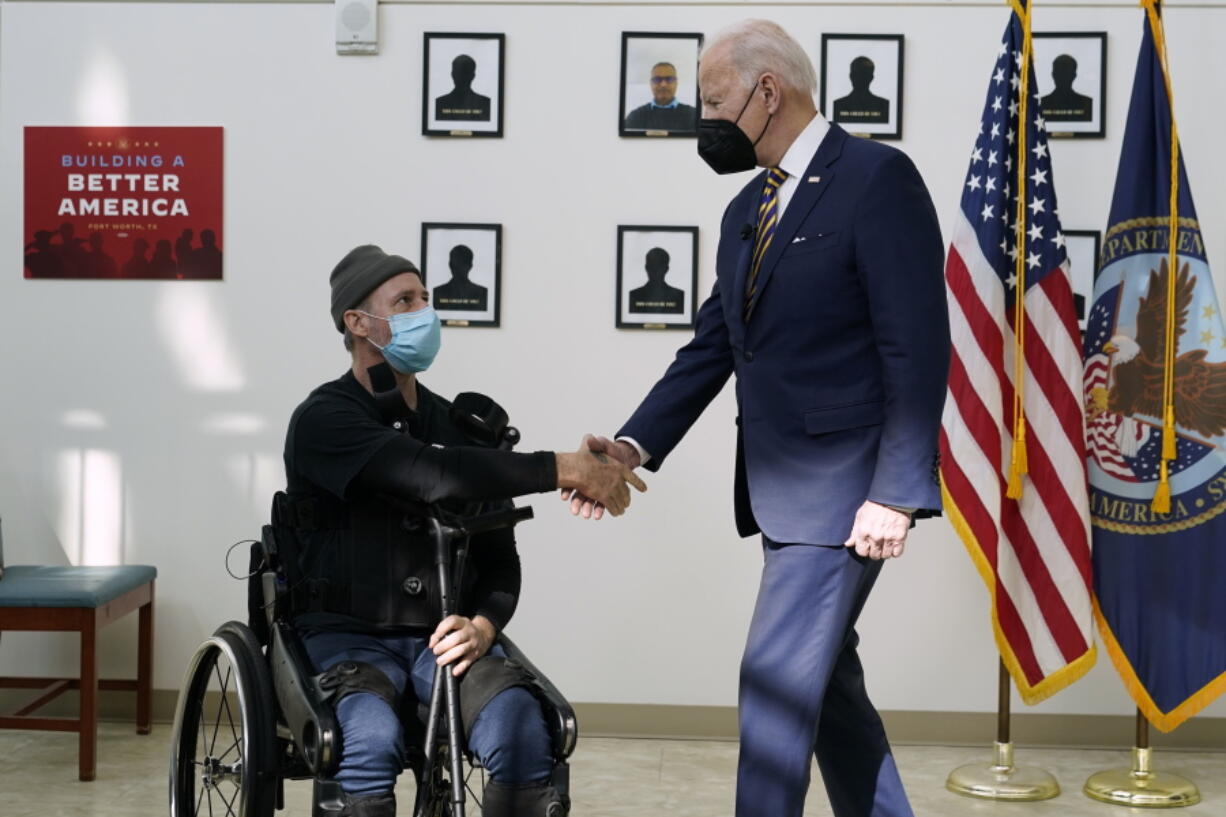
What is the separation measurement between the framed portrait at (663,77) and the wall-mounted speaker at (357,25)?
735mm

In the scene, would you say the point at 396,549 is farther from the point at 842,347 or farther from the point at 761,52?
the point at 761,52

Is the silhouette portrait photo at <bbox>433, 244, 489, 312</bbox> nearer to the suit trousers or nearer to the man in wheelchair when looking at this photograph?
the man in wheelchair

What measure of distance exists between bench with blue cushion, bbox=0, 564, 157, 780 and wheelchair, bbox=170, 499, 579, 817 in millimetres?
1332

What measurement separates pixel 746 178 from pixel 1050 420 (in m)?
1.14

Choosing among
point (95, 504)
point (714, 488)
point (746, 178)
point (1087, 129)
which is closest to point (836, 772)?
point (714, 488)

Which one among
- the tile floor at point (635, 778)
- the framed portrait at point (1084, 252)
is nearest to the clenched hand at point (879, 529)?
the tile floor at point (635, 778)

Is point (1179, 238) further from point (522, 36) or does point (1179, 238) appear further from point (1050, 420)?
point (522, 36)

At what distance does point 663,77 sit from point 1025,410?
1431 millimetres

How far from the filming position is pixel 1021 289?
360 cm

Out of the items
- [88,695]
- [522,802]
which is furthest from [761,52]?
[88,695]

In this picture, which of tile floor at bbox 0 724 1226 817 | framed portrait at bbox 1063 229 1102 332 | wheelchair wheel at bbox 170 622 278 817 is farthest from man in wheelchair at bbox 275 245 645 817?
framed portrait at bbox 1063 229 1102 332

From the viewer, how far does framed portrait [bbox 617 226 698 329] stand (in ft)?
13.6

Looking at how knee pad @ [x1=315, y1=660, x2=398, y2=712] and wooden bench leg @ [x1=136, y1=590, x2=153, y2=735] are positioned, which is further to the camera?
wooden bench leg @ [x1=136, y1=590, x2=153, y2=735]

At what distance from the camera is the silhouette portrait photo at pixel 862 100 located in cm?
409
